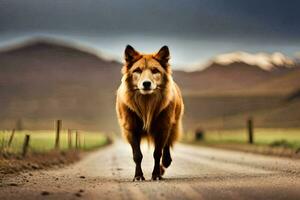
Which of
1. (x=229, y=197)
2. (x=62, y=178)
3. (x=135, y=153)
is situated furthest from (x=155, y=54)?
(x=229, y=197)

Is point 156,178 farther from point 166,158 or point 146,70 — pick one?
point 146,70

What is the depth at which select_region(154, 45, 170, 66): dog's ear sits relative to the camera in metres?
14.7

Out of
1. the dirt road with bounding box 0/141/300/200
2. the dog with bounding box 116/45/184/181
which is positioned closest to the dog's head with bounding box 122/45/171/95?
the dog with bounding box 116/45/184/181

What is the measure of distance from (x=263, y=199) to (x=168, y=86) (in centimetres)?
479

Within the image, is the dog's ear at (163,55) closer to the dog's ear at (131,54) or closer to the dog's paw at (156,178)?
the dog's ear at (131,54)

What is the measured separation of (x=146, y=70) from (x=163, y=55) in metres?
0.70

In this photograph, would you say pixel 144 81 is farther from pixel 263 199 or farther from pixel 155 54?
pixel 263 199

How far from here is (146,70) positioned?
46.8 feet

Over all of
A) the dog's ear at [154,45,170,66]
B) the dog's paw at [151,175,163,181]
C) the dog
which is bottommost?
the dog's paw at [151,175,163,181]

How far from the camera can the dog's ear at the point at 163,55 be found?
14.7m

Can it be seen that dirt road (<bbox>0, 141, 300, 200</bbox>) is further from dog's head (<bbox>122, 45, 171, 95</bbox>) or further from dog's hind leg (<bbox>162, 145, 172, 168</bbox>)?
dog's head (<bbox>122, 45, 171, 95</bbox>)

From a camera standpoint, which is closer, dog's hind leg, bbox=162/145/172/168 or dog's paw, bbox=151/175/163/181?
dog's paw, bbox=151/175/163/181

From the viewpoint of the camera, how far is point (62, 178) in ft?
51.4

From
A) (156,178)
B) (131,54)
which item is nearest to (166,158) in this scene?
(156,178)
